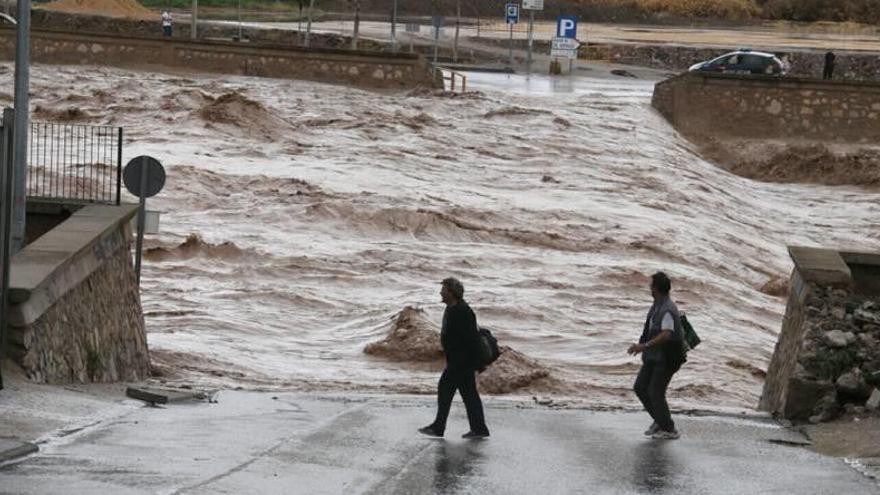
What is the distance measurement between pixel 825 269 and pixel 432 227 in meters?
16.2

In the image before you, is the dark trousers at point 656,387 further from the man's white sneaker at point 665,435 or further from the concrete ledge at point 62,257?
the concrete ledge at point 62,257

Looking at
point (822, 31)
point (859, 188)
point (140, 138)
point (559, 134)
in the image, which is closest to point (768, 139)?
point (859, 188)

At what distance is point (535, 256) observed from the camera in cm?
3284

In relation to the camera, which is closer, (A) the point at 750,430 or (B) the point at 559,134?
(A) the point at 750,430

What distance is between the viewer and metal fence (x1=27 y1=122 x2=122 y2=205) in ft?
104

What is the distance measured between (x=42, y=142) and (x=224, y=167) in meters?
3.69

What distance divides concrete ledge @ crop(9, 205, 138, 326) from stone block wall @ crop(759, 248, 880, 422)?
655 centimetres

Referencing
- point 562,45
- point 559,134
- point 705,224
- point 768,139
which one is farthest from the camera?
point 562,45

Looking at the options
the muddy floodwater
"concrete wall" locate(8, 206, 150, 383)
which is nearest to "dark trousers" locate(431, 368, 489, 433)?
"concrete wall" locate(8, 206, 150, 383)

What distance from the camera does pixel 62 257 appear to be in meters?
17.1

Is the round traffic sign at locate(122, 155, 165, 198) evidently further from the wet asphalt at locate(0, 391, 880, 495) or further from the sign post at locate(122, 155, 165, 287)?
the wet asphalt at locate(0, 391, 880, 495)

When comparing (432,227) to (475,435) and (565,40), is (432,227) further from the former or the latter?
(565,40)

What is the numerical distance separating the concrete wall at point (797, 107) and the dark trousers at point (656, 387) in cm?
3530

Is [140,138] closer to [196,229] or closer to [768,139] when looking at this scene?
[196,229]
